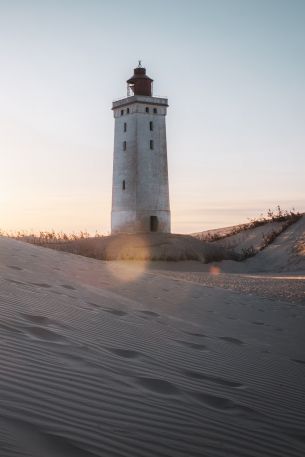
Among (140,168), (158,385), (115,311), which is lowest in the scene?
(158,385)

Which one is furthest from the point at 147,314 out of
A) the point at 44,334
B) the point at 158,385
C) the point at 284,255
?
the point at 284,255

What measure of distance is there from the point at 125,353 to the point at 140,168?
92.3 feet

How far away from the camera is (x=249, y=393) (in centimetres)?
359

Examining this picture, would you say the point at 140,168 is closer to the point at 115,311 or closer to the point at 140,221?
the point at 140,221

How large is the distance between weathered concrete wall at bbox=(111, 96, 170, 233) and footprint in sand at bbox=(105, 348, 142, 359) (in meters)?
27.3

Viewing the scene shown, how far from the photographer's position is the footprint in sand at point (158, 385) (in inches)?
124

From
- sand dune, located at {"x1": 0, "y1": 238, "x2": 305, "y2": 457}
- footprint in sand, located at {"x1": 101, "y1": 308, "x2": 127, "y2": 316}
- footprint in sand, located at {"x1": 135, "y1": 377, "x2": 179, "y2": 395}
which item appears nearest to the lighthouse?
sand dune, located at {"x1": 0, "y1": 238, "x2": 305, "y2": 457}

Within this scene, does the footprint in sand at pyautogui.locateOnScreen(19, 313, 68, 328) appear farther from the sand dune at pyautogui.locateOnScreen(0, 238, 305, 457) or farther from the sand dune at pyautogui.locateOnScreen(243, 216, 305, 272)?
the sand dune at pyautogui.locateOnScreen(243, 216, 305, 272)

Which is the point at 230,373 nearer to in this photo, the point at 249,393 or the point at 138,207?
the point at 249,393

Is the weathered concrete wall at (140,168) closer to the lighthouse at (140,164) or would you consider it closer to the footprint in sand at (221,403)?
the lighthouse at (140,164)

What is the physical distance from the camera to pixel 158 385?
3.26 meters

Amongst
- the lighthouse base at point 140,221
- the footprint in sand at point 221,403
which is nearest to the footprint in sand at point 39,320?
the footprint in sand at point 221,403

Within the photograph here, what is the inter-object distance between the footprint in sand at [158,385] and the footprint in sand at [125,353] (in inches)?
20.8

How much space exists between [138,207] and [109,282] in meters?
22.6
